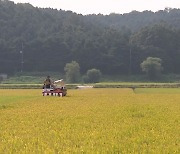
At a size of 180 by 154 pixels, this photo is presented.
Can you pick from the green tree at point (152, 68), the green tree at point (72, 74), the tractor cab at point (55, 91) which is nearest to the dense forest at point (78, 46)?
the green tree at point (152, 68)

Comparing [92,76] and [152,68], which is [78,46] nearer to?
[92,76]

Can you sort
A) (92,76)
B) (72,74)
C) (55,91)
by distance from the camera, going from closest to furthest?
(55,91)
(72,74)
(92,76)

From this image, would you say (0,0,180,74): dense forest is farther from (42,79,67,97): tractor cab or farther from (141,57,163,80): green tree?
(42,79,67,97): tractor cab

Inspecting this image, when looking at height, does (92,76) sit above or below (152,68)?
below

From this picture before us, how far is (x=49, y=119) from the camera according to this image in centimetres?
1744

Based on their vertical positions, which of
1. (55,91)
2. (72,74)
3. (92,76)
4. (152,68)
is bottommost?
(55,91)

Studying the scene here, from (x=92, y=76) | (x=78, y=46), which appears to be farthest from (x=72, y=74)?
(x=78, y=46)

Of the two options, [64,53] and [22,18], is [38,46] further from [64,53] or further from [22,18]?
[22,18]

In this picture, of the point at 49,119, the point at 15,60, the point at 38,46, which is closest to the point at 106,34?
the point at 38,46

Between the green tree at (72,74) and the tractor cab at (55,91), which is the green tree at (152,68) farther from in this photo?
the tractor cab at (55,91)

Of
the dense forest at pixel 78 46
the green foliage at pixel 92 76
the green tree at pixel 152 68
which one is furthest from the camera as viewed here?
the dense forest at pixel 78 46

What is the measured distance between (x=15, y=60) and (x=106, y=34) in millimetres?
33621

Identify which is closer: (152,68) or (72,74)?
(72,74)

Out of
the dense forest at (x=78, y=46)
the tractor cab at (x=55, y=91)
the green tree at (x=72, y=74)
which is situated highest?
the dense forest at (x=78, y=46)
